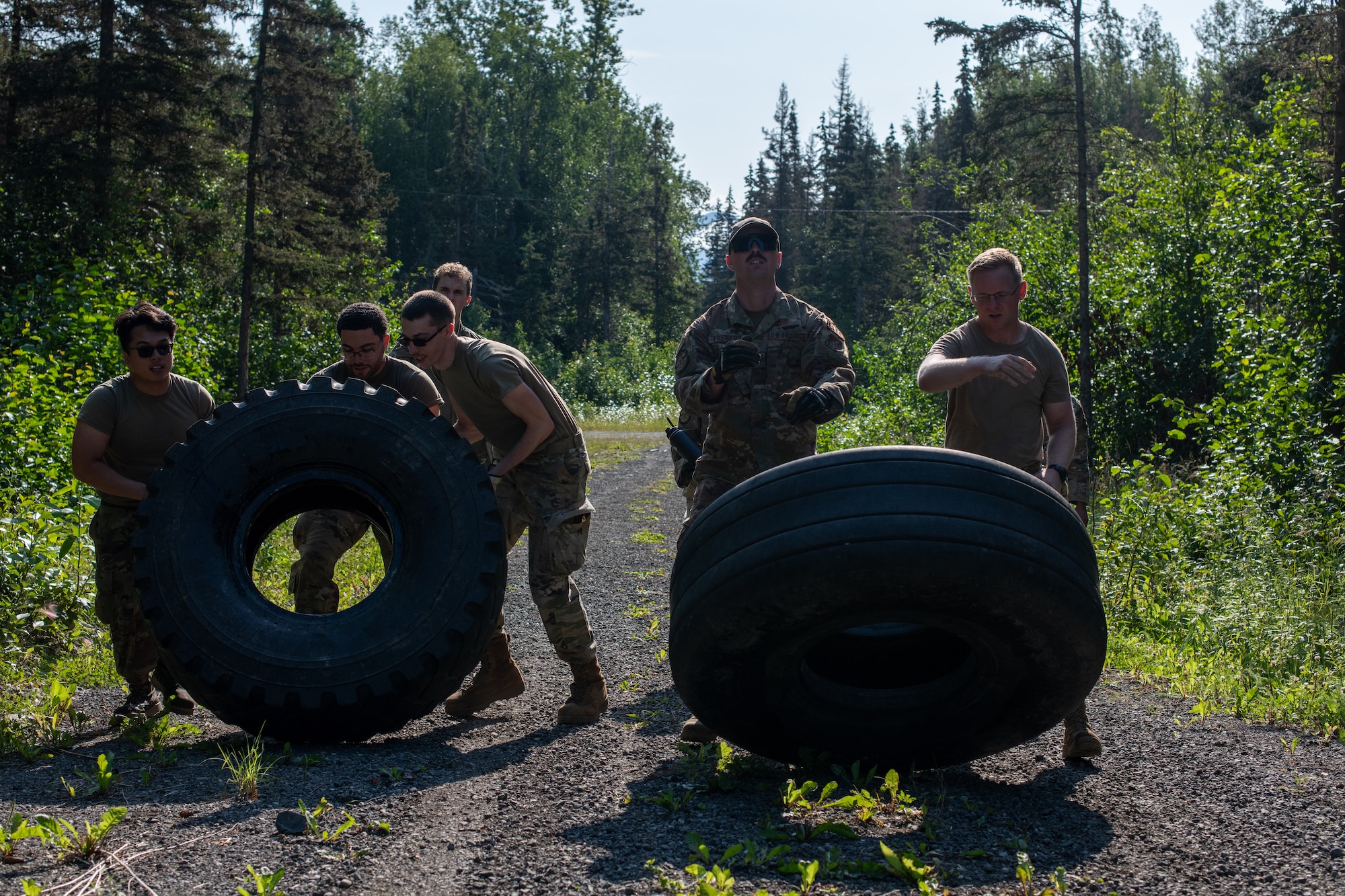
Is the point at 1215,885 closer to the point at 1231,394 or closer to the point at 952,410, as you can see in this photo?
the point at 952,410

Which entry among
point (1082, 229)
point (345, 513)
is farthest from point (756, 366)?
point (1082, 229)

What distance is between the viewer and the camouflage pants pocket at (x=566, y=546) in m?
4.97

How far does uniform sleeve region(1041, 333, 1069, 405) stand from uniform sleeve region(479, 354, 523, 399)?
2.28 metres

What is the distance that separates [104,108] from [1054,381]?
59.3 feet

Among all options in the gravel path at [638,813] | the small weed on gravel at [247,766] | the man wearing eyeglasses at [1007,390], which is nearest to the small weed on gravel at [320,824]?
the gravel path at [638,813]

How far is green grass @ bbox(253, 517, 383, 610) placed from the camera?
7.60 m

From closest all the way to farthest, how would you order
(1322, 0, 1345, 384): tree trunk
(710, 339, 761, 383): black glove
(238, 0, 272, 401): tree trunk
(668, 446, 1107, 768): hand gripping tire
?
(668, 446, 1107, 768): hand gripping tire, (710, 339, 761, 383): black glove, (1322, 0, 1345, 384): tree trunk, (238, 0, 272, 401): tree trunk

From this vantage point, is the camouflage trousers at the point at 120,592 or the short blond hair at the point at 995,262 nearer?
the short blond hair at the point at 995,262

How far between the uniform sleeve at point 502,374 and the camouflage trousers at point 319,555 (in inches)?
37.0

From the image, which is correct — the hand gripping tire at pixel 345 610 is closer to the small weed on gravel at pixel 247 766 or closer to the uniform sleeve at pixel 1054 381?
the small weed on gravel at pixel 247 766

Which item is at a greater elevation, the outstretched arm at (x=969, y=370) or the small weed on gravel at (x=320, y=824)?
the outstretched arm at (x=969, y=370)

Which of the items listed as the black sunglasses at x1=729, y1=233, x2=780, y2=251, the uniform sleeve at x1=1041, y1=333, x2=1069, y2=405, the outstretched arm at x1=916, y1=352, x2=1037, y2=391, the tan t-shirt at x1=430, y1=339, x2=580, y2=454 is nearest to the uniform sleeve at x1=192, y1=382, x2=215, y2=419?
the tan t-shirt at x1=430, y1=339, x2=580, y2=454

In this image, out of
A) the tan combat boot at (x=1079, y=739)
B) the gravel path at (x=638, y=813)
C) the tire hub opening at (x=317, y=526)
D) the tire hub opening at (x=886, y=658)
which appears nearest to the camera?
the gravel path at (x=638, y=813)

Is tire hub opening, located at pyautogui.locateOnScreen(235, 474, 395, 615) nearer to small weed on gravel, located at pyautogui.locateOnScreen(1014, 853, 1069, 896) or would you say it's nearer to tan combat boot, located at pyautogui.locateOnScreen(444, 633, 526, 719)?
tan combat boot, located at pyautogui.locateOnScreen(444, 633, 526, 719)
